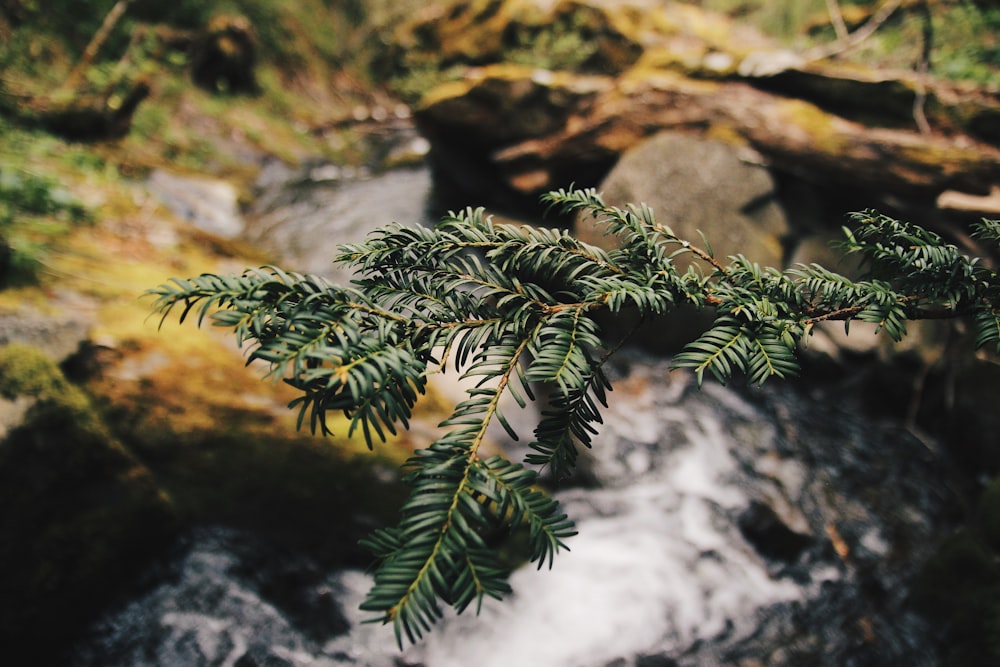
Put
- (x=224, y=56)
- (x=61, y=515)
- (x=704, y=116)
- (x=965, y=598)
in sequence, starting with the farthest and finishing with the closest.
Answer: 1. (x=224, y=56)
2. (x=704, y=116)
3. (x=965, y=598)
4. (x=61, y=515)

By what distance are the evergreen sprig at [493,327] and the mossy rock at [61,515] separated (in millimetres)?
2260

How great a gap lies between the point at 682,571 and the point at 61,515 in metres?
A: 4.18

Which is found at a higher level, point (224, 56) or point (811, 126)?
point (811, 126)

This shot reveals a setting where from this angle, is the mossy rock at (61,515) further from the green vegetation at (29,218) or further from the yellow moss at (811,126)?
the yellow moss at (811,126)

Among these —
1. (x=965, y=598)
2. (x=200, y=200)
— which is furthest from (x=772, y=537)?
(x=200, y=200)

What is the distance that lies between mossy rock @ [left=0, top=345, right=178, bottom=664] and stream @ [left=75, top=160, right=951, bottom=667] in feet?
0.63

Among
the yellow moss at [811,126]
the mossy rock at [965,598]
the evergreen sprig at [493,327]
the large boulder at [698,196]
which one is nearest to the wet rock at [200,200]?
the large boulder at [698,196]

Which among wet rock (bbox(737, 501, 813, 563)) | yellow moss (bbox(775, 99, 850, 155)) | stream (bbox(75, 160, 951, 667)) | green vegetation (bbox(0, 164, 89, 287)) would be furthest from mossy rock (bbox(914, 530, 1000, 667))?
green vegetation (bbox(0, 164, 89, 287))

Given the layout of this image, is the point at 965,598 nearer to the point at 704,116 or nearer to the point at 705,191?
the point at 705,191

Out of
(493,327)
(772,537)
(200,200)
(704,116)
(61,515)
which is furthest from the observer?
(200,200)

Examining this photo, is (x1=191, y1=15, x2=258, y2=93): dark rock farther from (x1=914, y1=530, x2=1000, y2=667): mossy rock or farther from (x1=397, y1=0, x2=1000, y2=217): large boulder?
(x1=914, y1=530, x2=1000, y2=667): mossy rock

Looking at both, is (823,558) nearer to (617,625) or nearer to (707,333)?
(617,625)

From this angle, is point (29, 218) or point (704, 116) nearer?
point (29, 218)

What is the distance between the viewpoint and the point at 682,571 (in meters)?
3.90
